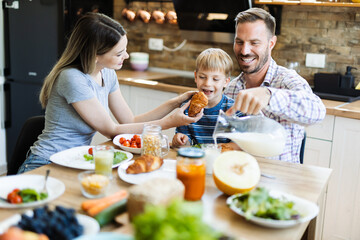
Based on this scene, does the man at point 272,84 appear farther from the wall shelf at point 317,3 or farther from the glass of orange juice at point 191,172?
the wall shelf at point 317,3

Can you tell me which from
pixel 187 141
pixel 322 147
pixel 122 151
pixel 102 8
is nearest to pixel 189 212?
pixel 122 151

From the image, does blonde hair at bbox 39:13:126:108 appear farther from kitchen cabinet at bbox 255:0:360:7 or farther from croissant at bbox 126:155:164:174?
kitchen cabinet at bbox 255:0:360:7

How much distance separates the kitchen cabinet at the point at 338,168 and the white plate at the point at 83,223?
6.31ft

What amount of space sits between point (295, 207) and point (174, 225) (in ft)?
2.09

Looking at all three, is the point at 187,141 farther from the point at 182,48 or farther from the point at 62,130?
the point at 182,48

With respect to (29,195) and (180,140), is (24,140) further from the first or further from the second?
(29,195)

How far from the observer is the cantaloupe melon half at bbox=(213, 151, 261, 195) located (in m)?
1.33

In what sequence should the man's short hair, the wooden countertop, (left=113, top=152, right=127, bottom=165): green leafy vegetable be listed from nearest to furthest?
(left=113, top=152, right=127, bottom=165): green leafy vegetable, the man's short hair, the wooden countertop

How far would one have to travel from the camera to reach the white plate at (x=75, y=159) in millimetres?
1580

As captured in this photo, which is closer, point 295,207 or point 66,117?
point 295,207

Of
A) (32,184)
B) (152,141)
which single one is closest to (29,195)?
(32,184)

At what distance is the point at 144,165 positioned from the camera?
1500 mm

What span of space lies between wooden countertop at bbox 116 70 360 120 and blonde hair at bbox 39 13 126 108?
117 centimetres

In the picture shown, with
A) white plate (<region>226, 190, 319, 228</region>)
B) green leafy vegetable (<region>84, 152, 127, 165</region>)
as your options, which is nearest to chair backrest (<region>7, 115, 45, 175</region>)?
green leafy vegetable (<region>84, 152, 127, 165</region>)
